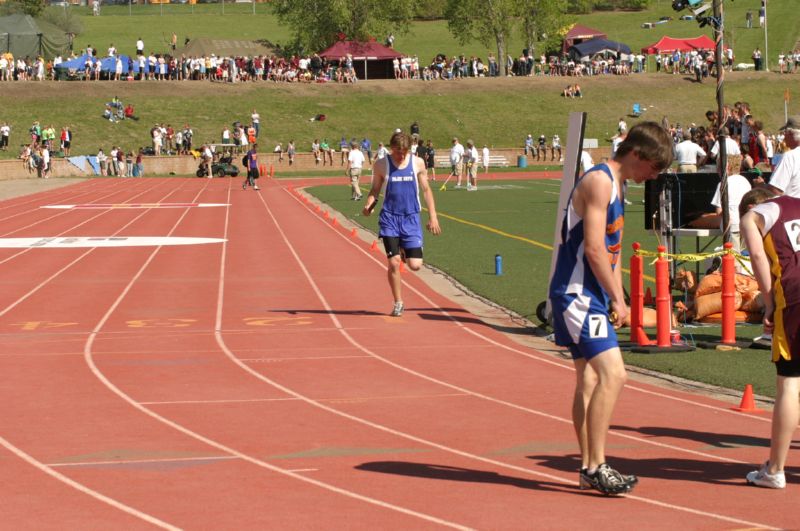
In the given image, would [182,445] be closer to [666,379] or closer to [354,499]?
[354,499]

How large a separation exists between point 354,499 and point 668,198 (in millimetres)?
8606

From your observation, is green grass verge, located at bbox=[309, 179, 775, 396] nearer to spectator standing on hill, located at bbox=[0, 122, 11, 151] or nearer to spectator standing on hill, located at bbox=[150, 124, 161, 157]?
spectator standing on hill, located at bbox=[150, 124, 161, 157]

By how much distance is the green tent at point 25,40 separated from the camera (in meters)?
79.2

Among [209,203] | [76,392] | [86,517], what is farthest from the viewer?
[209,203]

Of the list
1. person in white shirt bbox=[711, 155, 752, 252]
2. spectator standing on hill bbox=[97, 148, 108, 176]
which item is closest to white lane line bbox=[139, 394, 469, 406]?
person in white shirt bbox=[711, 155, 752, 252]

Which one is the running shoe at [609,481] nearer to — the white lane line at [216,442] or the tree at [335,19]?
the white lane line at [216,442]

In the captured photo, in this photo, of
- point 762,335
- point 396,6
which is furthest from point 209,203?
point 396,6

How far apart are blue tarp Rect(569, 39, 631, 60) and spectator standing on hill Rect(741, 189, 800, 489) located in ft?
282

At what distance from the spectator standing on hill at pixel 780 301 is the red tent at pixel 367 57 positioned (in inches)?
3046

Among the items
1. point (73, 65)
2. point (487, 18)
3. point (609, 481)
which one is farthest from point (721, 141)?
point (487, 18)

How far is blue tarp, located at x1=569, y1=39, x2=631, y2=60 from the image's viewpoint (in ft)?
300

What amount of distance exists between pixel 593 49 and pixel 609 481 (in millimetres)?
87279

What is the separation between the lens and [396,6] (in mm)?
100375

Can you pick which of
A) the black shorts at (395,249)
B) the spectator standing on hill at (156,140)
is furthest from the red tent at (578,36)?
the black shorts at (395,249)
